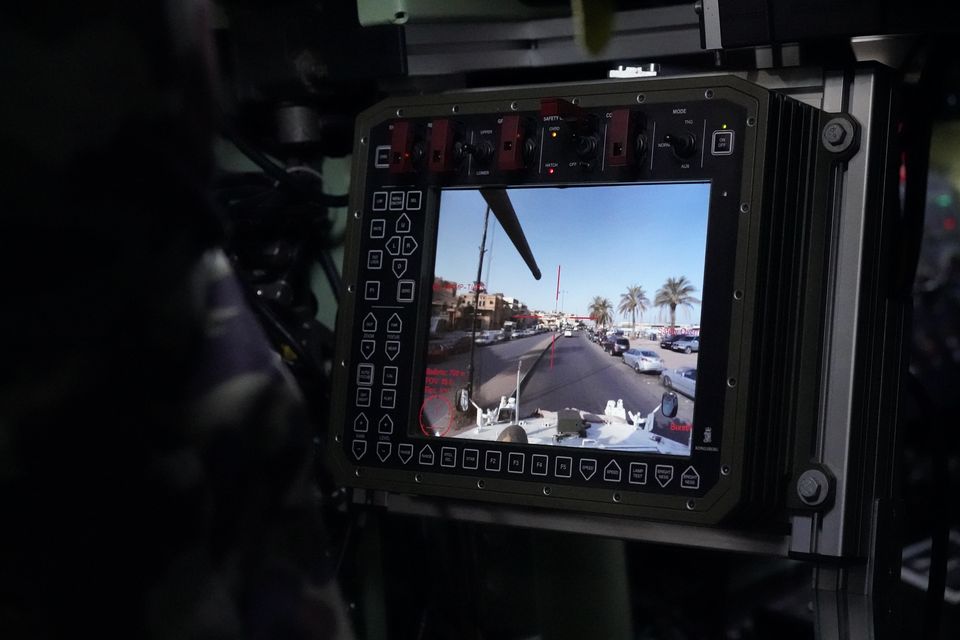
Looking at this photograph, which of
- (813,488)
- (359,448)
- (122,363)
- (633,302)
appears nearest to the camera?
(122,363)

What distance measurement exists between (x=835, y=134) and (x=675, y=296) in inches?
9.9

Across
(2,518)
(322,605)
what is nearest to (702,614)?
(322,605)

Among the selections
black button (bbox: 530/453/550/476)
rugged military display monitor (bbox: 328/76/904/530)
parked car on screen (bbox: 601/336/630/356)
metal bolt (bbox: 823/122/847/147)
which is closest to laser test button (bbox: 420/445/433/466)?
rugged military display monitor (bbox: 328/76/904/530)

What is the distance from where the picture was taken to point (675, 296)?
131cm

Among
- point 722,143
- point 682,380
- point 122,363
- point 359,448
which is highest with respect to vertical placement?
point 722,143

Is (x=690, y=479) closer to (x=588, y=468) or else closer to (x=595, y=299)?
(x=588, y=468)

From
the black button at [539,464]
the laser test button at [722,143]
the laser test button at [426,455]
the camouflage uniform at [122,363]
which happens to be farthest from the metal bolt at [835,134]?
the camouflage uniform at [122,363]

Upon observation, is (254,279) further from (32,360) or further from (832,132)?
(32,360)

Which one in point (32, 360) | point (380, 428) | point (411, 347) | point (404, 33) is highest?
point (404, 33)

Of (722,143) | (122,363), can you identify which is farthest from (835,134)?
(122,363)

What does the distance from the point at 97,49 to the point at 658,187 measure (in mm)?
904

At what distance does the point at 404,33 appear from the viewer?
152 cm

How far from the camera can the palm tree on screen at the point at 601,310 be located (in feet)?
4.45

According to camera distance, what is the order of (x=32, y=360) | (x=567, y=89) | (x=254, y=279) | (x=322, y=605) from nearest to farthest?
(x=32, y=360) < (x=322, y=605) < (x=567, y=89) < (x=254, y=279)
